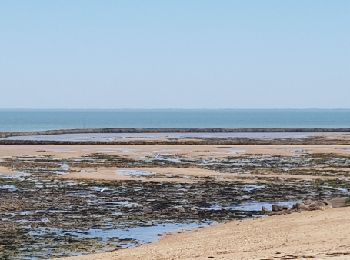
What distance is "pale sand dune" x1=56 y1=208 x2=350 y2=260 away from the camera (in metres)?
18.1

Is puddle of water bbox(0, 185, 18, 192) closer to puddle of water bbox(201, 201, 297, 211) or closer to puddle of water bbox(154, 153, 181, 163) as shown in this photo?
puddle of water bbox(201, 201, 297, 211)

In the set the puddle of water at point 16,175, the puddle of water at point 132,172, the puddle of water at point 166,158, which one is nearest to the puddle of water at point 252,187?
the puddle of water at point 132,172

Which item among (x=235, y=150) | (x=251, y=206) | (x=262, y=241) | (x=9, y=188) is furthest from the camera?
(x=235, y=150)

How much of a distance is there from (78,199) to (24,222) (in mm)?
6160

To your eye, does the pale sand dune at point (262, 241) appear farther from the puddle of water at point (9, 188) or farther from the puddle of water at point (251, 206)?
the puddle of water at point (9, 188)

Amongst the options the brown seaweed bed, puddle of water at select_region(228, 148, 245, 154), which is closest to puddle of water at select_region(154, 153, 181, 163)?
the brown seaweed bed

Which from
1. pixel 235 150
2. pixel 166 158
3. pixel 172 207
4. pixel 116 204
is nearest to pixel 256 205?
pixel 172 207

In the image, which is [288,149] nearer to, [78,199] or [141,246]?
[78,199]

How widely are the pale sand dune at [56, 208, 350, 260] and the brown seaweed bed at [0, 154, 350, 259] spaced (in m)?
1.27

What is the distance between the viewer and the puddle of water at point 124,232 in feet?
74.8

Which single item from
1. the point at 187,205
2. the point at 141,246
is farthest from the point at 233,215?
the point at 141,246

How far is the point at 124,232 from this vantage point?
23734mm

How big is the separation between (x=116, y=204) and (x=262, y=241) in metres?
10.5

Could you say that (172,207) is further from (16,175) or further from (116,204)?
A: (16,175)
